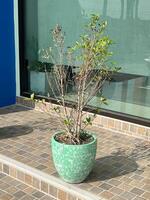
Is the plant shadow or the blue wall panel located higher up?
the blue wall panel

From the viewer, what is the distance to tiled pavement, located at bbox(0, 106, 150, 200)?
311 centimetres

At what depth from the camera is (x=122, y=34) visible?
4.34 meters

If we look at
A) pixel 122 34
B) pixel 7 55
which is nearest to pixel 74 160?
pixel 122 34

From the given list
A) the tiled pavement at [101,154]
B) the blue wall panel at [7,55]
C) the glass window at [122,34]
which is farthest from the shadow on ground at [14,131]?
the blue wall panel at [7,55]

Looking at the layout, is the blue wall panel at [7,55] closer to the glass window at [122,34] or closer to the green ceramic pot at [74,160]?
the glass window at [122,34]

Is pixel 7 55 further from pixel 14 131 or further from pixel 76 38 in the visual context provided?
pixel 14 131

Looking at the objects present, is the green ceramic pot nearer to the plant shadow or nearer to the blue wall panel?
the plant shadow

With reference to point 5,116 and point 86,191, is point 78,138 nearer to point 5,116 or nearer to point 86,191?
point 86,191

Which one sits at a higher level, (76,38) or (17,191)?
(76,38)

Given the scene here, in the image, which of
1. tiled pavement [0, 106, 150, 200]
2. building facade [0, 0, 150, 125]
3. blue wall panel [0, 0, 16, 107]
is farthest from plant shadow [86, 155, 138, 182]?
blue wall panel [0, 0, 16, 107]

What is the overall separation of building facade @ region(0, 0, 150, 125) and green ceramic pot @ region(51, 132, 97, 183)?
141 centimetres

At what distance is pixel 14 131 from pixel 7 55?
146 centimetres

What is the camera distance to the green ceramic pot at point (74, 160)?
2998 mm

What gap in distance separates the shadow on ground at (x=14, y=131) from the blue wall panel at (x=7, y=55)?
1007 mm
